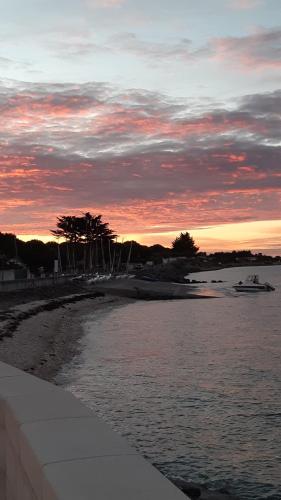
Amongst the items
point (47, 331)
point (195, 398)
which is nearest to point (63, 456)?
point (195, 398)

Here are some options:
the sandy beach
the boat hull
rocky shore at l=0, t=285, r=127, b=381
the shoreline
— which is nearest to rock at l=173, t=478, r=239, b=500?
the shoreline

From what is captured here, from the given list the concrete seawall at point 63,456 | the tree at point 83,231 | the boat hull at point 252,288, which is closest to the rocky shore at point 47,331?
the concrete seawall at point 63,456

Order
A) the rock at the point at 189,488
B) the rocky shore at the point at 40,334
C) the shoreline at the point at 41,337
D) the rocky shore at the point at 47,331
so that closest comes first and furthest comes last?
the rock at the point at 189,488 < the rocky shore at the point at 47,331 < the shoreline at the point at 41,337 < the rocky shore at the point at 40,334

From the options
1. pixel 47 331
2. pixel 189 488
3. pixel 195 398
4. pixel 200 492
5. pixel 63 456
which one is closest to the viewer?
pixel 63 456

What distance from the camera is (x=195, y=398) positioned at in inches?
731

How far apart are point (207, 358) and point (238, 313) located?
33.5 metres

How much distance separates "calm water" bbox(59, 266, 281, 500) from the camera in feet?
39.8

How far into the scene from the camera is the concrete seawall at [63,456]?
3141 millimetres

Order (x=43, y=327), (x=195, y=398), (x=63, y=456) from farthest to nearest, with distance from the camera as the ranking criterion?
(x=43, y=327)
(x=195, y=398)
(x=63, y=456)

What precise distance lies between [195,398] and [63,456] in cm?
1544

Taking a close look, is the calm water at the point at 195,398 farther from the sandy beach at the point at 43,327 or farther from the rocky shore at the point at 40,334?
the sandy beach at the point at 43,327

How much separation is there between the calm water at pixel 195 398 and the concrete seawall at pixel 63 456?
6646mm

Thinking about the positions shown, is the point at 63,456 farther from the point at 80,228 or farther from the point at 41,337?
the point at 80,228

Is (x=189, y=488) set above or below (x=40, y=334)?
below
